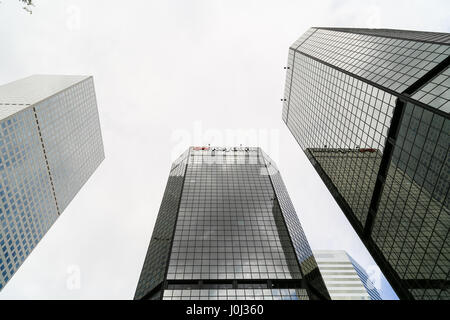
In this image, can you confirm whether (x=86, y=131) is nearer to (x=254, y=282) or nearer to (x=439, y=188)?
(x=254, y=282)

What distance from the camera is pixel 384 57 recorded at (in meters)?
45.5

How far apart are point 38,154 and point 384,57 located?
356ft

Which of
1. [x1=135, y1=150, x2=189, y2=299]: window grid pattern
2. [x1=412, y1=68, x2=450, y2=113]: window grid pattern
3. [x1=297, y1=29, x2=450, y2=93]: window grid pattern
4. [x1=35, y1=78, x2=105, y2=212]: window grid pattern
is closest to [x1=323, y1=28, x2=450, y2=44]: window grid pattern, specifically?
[x1=297, y1=29, x2=450, y2=93]: window grid pattern

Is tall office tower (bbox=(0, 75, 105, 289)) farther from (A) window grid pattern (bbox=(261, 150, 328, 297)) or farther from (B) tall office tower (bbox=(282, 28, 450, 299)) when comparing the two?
(B) tall office tower (bbox=(282, 28, 450, 299))

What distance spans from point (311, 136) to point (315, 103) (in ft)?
30.0

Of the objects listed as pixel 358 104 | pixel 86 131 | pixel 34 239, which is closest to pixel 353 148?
pixel 358 104

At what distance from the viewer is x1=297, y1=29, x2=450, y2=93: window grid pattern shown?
36.9m

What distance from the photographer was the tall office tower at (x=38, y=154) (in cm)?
8250

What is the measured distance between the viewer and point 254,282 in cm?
6481

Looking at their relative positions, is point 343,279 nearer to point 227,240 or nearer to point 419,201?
point 227,240

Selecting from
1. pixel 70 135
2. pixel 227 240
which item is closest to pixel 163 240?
pixel 227 240

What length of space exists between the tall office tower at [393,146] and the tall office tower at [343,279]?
3257 inches

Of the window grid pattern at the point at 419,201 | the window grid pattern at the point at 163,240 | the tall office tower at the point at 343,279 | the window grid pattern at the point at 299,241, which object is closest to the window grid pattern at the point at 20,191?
the window grid pattern at the point at 163,240

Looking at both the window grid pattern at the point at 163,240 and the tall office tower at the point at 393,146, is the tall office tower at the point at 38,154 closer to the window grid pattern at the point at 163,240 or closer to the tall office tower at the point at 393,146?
the window grid pattern at the point at 163,240
